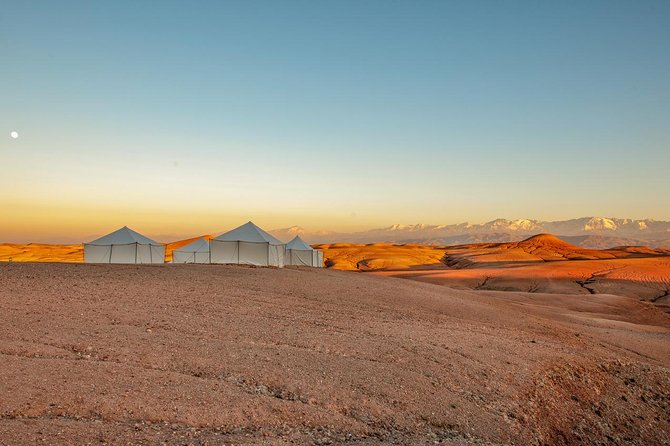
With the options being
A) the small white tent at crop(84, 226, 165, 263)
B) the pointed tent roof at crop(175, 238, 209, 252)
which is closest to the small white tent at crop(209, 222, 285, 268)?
the small white tent at crop(84, 226, 165, 263)

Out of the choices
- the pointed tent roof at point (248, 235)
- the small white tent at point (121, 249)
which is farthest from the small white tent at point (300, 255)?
the small white tent at point (121, 249)

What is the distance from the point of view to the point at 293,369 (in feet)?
31.1

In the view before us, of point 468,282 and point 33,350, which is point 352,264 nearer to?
point 468,282

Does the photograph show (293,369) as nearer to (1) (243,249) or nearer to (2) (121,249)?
(1) (243,249)

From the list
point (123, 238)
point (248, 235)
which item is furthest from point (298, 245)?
point (123, 238)

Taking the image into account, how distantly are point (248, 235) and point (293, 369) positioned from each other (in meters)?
29.7

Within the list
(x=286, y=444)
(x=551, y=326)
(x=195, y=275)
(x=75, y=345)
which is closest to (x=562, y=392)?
(x=286, y=444)

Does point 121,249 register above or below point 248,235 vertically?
below

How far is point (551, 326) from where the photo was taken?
1919 cm

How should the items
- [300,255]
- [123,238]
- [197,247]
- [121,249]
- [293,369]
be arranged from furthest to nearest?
1. [197,247]
2. [300,255]
3. [123,238]
4. [121,249]
5. [293,369]

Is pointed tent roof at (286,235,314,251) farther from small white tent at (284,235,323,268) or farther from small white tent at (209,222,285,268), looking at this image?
small white tent at (209,222,285,268)

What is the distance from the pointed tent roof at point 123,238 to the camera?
4266cm

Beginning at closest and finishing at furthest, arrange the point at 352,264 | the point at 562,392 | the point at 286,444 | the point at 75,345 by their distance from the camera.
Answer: the point at 286,444 < the point at 75,345 < the point at 562,392 < the point at 352,264

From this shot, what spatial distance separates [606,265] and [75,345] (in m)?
58.5
